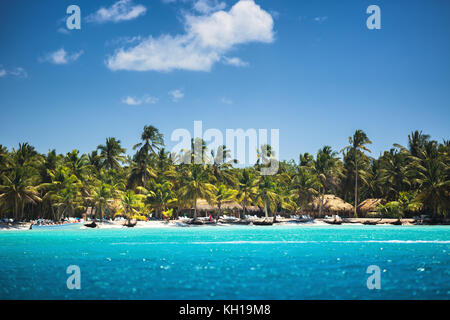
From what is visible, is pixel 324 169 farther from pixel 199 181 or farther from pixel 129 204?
pixel 129 204

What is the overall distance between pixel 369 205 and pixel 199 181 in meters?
23.4

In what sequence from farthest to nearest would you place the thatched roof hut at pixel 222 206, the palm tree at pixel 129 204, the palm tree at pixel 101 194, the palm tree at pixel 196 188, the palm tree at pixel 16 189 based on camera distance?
1. the thatched roof hut at pixel 222 206
2. the palm tree at pixel 196 188
3. the palm tree at pixel 129 204
4. the palm tree at pixel 101 194
5. the palm tree at pixel 16 189

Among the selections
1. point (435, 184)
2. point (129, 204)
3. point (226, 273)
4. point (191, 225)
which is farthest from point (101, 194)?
point (435, 184)

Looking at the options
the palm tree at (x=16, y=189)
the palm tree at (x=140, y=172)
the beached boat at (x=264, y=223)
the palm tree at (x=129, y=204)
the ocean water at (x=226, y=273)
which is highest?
the palm tree at (x=140, y=172)

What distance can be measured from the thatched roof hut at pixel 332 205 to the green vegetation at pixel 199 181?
719mm

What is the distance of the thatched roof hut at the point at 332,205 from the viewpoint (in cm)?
5316

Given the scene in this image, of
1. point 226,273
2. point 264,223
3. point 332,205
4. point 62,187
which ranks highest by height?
point 62,187

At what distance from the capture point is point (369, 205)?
2053 inches

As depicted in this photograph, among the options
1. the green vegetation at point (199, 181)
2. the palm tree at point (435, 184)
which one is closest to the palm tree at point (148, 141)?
the green vegetation at point (199, 181)

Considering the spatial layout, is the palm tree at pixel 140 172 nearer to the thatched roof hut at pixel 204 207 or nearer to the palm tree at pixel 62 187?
the thatched roof hut at pixel 204 207

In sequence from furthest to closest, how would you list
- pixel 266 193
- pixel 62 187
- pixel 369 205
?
pixel 369 205 < pixel 266 193 < pixel 62 187

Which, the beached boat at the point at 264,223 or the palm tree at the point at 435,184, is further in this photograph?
the beached boat at the point at 264,223
